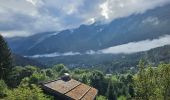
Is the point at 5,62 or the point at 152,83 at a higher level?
the point at 5,62

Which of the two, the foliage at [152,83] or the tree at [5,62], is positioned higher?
the tree at [5,62]

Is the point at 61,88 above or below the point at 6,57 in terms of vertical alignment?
below

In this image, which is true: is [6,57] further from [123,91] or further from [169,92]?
[169,92]

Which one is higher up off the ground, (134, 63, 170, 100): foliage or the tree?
the tree

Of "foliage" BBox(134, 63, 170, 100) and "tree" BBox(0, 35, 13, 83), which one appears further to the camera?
"tree" BBox(0, 35, 13, 83)

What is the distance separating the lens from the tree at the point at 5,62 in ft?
454

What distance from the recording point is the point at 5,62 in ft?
461

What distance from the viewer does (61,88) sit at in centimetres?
7731

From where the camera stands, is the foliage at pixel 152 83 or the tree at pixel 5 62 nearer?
the foliage at pixel 152 83

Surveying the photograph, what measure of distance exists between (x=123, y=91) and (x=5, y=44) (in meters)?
64.5

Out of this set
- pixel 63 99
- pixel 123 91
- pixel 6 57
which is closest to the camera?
pixel 63 99

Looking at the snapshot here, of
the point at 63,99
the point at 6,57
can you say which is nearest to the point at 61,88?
the point at 63,99

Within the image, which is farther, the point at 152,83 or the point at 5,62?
the point at 5,62

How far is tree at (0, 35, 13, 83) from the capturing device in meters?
138
